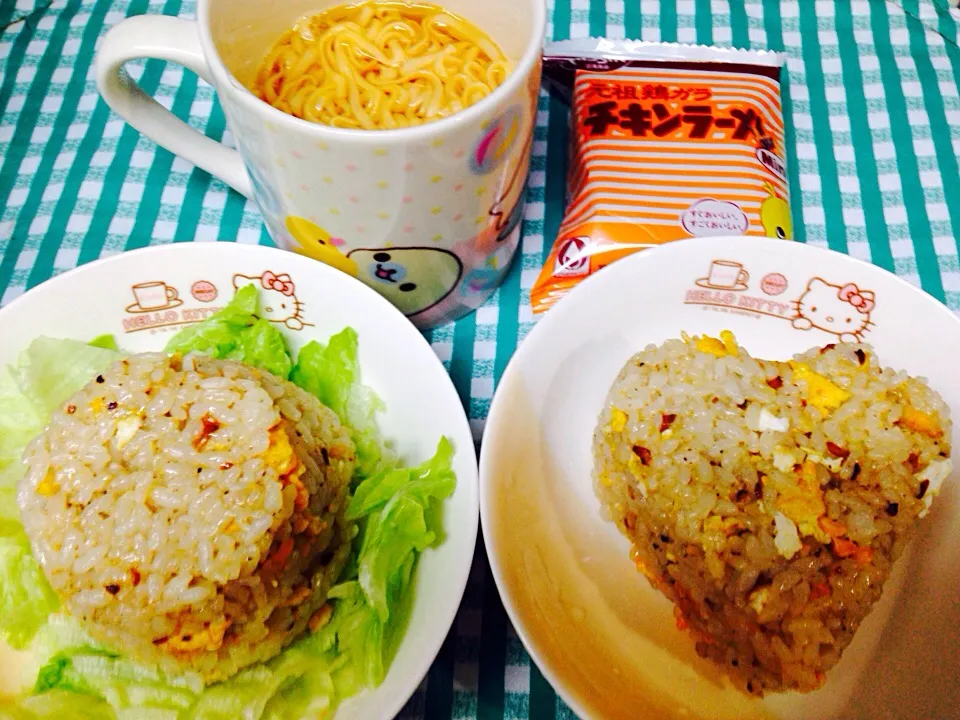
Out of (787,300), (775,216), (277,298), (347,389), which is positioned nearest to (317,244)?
(277,298)

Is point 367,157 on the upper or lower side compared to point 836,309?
upper

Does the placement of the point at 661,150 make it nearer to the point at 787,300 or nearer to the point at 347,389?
the point at 787,300

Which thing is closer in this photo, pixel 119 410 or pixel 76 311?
pixel 119 410

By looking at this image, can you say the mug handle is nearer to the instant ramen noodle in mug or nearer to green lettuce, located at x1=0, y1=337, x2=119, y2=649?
green lettuce, located at x1=0, y1=337, x2=119, y2=649

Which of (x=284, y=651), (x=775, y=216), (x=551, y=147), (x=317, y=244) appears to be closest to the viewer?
(x=284, y=651)

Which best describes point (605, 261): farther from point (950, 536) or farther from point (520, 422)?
point (950, 536)

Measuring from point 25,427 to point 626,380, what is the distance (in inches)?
40.1

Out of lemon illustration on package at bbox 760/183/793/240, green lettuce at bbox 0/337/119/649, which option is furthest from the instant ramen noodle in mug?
green lettuce at bbox 0/337/119/649

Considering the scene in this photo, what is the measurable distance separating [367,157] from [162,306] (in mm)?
545

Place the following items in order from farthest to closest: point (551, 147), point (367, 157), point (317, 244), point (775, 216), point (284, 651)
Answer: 1. point (551, 147)
2. point (775, 216)
3. point (317, 244)
4. point (284, 651)
5. point (367, 157)

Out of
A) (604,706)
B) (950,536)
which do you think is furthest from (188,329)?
(950,536)

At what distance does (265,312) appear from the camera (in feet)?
4.30

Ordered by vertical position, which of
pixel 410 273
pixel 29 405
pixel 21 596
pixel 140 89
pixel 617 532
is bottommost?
pixel 617 532

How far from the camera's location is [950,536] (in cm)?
116
